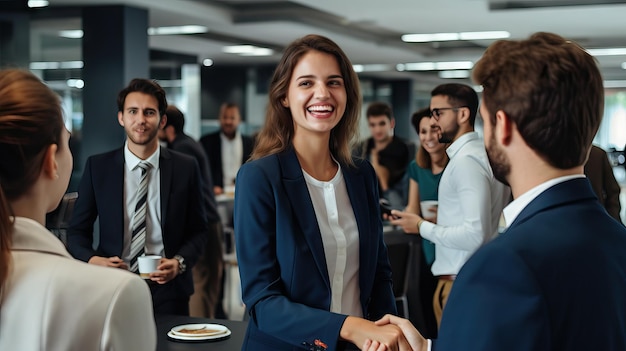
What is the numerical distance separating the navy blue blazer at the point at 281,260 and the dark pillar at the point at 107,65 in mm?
6347

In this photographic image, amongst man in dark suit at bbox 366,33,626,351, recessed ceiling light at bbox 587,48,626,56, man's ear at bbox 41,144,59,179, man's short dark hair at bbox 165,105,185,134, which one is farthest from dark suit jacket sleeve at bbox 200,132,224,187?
recessed ceiling light at bbox 587,48,626,56

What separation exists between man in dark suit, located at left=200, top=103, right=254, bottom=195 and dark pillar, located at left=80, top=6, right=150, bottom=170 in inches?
36.8

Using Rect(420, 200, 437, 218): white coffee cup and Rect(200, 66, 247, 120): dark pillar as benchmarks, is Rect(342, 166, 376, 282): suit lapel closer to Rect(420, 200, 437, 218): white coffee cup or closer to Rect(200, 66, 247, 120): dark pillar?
Rect(420, 200, 437, 218): white coffee cup

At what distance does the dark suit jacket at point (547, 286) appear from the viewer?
46.8 inches

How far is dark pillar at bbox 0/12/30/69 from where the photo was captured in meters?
7.89

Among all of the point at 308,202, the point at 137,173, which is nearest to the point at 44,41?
the point at 137,173

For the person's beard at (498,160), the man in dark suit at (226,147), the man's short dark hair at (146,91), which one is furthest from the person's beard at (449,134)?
the man in dark suit at (226,147)

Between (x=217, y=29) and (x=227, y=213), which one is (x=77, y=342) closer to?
(x=227, y=213)

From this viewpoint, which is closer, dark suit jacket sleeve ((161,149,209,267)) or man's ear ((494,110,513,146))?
man's ear ((494,110,513,146))

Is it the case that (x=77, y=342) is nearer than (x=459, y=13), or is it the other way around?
(x=77, y=342)

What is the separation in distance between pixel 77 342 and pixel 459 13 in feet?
28.6

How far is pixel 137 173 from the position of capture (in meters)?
3.57

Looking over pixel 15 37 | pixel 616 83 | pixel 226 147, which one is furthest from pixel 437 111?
pixel 616 83

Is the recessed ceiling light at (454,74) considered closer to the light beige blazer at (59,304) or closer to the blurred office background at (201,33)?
the blurred office background at (201,33)
